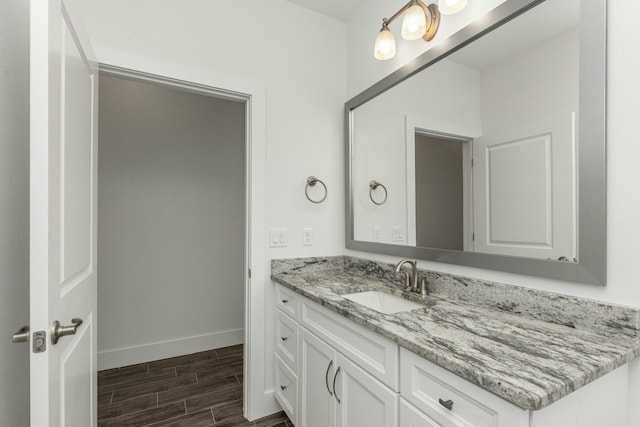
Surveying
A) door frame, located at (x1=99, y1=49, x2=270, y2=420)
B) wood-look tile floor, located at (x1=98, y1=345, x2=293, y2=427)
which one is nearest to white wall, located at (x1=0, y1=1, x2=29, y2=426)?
door frame, located at (x1=99, y1=49, x2=270, y2=420)

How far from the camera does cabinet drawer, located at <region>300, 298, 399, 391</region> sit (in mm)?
988

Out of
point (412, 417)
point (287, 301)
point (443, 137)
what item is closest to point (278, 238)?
point (287, 301)

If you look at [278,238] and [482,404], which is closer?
[482,404]

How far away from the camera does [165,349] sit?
265 centimetres

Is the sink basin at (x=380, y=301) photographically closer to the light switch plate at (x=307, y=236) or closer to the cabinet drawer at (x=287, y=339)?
the cabinet drawer at (x=287, y=339)

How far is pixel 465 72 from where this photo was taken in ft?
4.46

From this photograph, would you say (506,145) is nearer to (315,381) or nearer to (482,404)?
(482,404)

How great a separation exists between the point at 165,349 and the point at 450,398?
2.60 metres

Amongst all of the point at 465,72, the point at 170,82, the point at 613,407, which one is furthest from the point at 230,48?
the point at 613,407

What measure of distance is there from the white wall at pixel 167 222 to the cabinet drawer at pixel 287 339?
4.23 feet

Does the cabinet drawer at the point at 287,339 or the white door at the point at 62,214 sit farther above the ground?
the white door at the point at 62,214

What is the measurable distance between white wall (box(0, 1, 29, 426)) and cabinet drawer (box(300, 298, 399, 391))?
1.06 meters

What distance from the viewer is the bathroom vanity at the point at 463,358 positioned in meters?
0.70

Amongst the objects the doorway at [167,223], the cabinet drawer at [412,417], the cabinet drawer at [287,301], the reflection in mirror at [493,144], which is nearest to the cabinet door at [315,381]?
the cabinet drawer at [287,301]
